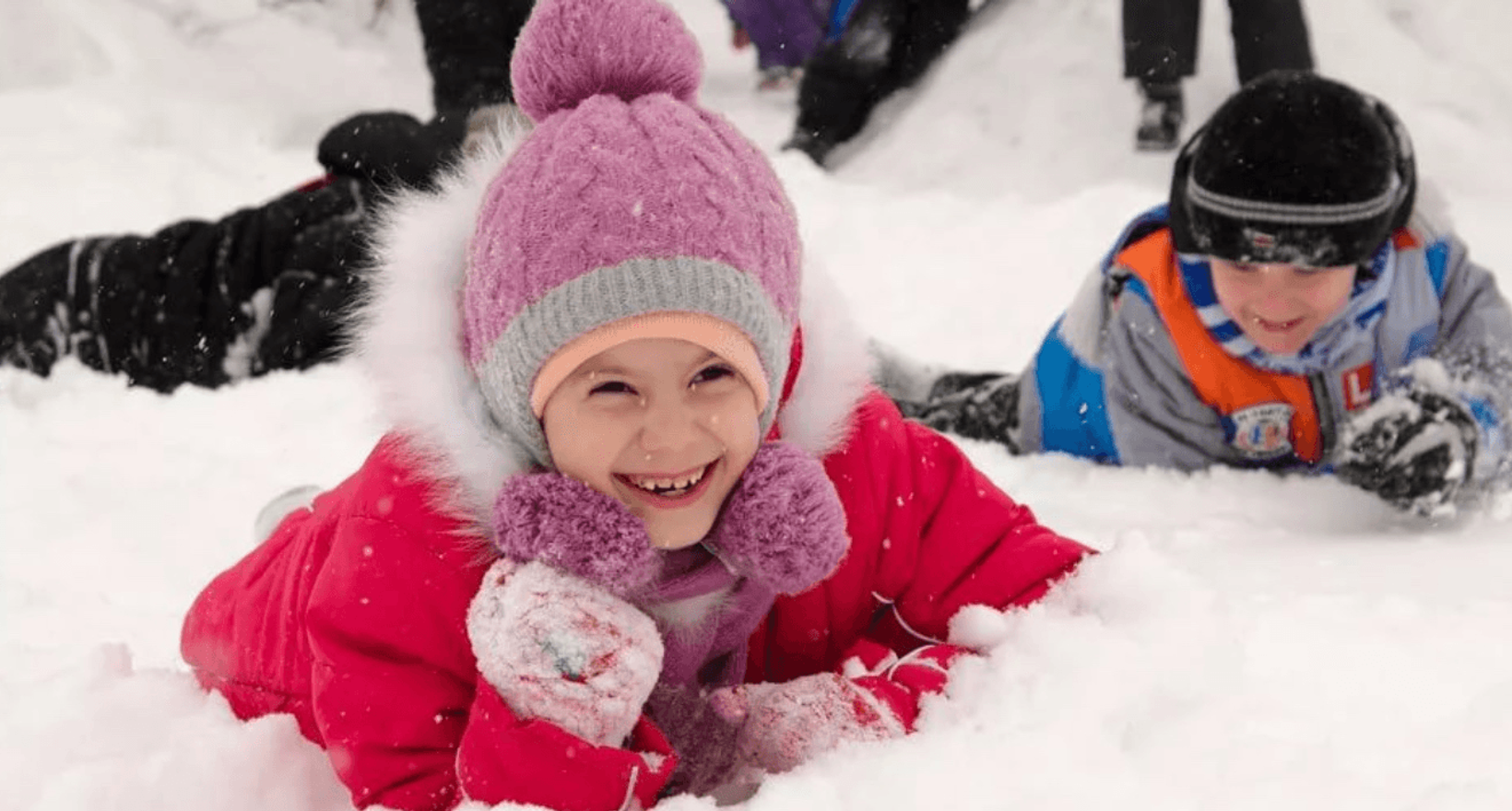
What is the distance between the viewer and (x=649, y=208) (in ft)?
3.91

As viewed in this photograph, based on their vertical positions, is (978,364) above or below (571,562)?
below

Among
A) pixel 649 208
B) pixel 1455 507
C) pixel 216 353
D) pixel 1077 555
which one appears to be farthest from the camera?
pixel 216 353

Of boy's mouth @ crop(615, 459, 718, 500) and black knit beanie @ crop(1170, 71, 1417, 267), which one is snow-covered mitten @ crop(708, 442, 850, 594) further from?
black knit beanie @ crop(1170, 71, 1417, 267)

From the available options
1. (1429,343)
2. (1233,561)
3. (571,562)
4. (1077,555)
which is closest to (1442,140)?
(1429,343)

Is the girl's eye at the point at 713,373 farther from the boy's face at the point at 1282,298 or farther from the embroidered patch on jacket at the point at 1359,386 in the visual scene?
the embroidered patch on jacket at the point at 1359,386

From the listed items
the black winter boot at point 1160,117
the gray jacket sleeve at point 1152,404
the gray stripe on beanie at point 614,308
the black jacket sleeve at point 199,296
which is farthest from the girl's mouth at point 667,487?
the black winter boot at point 1160,117

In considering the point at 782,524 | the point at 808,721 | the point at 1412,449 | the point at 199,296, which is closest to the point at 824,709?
the point at 808,721

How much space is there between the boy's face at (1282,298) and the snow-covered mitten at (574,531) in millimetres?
1250

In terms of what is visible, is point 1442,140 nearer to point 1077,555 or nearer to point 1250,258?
point 1250,258

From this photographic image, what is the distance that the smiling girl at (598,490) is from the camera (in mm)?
1179

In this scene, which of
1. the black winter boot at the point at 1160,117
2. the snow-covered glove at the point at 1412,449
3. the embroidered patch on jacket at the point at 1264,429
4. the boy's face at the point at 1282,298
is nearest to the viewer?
the snow-covered glove at the point at 1412,449

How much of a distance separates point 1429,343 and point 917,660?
1249mm

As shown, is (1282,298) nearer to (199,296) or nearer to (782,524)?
(782,524)

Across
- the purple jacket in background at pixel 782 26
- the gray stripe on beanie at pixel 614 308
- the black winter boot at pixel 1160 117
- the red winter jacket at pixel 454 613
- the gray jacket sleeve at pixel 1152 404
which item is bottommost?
the purple jacket in background at pixel 782 26
